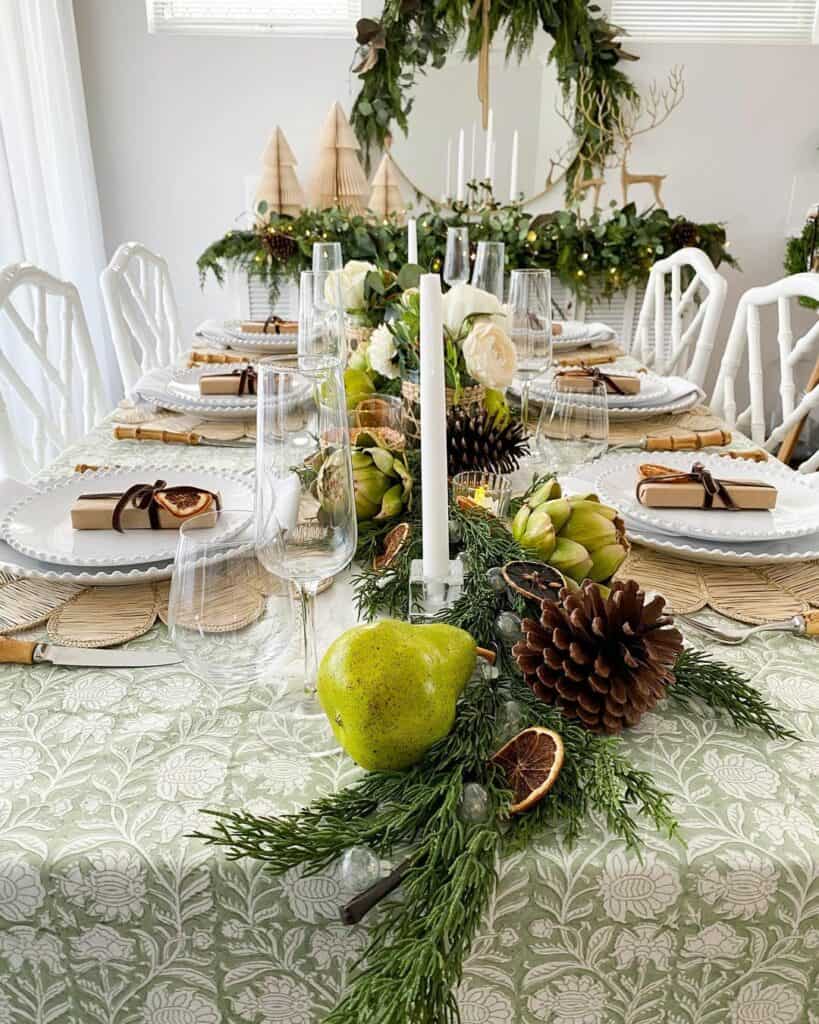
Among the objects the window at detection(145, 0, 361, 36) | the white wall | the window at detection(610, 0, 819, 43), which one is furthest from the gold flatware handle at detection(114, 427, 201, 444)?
the window at detection(610, 0, 819, 43)

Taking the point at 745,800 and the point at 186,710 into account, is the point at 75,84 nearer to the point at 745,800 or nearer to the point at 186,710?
the point at 186,710

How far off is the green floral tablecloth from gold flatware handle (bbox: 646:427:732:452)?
0.70 m

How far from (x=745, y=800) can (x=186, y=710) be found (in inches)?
14.5

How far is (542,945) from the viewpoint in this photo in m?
0.45

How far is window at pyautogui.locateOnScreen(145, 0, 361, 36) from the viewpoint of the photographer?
3564 millimetres

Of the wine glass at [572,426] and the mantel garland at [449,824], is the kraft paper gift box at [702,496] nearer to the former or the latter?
the wine glass at [572,426]

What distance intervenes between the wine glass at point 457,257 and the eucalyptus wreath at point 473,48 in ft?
8.46

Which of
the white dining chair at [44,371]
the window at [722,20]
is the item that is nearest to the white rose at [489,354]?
the white dining chair at [44,371]

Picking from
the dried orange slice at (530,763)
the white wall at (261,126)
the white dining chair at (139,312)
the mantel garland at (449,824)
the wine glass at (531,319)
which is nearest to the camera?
the mantel garland at (449,824)

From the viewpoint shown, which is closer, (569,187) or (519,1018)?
(519,1018)

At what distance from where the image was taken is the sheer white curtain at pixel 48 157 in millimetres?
2848

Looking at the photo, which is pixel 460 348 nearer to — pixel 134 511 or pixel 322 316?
pixel 322 316

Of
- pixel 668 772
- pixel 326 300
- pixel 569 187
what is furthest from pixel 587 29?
pixel 668 772

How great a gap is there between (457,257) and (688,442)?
52 centimetres
